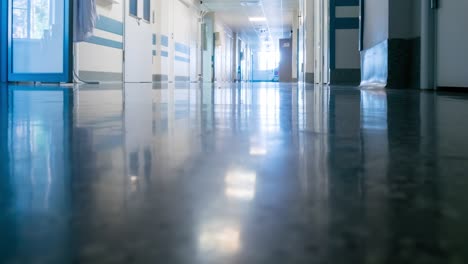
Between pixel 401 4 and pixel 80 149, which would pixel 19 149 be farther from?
pixel 401 4

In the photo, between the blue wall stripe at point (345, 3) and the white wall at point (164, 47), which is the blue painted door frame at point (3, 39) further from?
the blue wall stripe at point (345, 3)

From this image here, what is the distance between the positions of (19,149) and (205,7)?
18.4 m

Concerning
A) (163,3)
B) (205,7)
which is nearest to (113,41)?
(163,3)

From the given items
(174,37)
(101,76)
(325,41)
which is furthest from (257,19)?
(325,41)

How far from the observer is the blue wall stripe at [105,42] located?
857cm

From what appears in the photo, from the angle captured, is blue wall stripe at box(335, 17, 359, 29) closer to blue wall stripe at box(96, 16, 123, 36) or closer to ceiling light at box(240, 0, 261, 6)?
blue wall stripe at box(96, 16, 123, 36)

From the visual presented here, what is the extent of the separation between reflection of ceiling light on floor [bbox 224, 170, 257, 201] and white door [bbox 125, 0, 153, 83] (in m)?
10.5

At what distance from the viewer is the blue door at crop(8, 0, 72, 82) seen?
6355mm

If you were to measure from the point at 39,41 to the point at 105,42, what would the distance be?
286cm

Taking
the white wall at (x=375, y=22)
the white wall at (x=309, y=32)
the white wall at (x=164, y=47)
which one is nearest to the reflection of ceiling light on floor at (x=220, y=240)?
the white wall at (x=375, y=22)

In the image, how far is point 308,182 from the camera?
0.36 metres

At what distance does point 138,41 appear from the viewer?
11430 mm

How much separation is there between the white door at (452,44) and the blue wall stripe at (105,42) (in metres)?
6.31

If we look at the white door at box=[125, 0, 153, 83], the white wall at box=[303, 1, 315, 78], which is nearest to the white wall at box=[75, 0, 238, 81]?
the white door at box=[125, 0, 153, 83]
